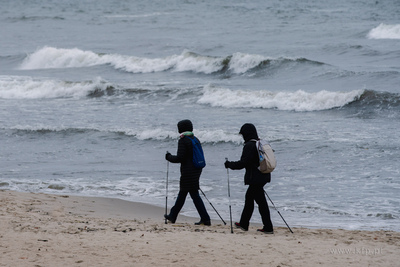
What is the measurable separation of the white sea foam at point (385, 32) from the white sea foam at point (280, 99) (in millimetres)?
16794

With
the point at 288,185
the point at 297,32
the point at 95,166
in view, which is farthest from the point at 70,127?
the point at 297,32

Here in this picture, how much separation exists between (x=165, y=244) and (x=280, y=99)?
45.4 feet

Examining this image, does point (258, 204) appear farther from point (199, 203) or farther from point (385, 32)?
point (385, 32)

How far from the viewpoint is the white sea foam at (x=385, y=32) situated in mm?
35312

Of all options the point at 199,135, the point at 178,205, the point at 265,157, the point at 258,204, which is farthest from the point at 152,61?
the point at 265,157

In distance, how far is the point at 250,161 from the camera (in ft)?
24.3

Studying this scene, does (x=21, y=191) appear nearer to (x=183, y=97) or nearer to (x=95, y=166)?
(x=95, y=166)

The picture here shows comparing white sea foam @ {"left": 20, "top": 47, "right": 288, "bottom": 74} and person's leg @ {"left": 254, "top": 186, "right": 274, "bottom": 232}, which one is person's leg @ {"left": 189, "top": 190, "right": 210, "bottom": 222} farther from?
white sea foam @ {"left": 20, "top": 47, "right": 288, "bottom": 74}

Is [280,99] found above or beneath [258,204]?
above

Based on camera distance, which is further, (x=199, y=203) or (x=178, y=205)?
(x=178, y=205)

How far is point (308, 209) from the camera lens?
9.44 m

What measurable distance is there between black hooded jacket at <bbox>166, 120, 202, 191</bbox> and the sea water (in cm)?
138

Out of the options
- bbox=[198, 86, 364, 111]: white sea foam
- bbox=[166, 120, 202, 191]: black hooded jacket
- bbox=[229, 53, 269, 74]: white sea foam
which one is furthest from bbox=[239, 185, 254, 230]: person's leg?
bbox=[229, 53, 269, 74]: white sea foam

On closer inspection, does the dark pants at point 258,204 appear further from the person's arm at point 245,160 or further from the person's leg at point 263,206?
the person's arm at point 245,160
